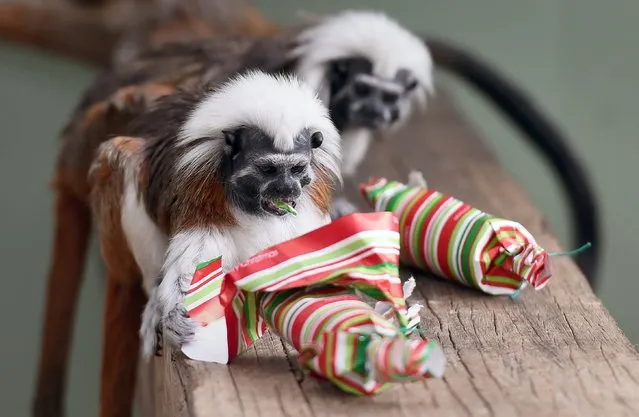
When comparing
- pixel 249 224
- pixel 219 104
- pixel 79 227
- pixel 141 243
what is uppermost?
pixel 219 104

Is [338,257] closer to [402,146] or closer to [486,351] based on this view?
[486,351]

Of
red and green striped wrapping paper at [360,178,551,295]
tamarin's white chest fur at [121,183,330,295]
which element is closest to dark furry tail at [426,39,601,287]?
red and green striped wrapping paper at [360,178,551,295]

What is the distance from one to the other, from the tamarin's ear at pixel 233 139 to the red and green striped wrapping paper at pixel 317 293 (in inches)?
8.6

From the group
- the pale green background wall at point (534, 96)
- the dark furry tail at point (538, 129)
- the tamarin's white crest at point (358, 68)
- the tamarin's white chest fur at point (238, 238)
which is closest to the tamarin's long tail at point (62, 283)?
the tamarin's white crest at point (358, 68)

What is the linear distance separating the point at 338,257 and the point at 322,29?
1.37 meters

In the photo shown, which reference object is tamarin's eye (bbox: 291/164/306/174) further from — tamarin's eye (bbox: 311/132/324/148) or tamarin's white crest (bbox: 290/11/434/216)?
tamarin's white crest (bbox: 290/11/434/216)

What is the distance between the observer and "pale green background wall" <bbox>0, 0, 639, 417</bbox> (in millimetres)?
4973

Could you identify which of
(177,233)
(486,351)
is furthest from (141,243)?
(486,351)

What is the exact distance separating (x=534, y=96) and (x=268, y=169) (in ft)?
11.5

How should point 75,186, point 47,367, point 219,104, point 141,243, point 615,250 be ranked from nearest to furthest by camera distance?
point 219,104, point 141,243, point 75,186, point 47,367, point 615,250

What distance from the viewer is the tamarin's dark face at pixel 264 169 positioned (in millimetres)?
1861

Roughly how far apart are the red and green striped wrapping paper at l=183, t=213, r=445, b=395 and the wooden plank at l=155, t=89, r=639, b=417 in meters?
0.04

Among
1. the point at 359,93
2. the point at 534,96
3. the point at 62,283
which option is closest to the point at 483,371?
the point at 359,93

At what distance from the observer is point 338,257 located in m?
1.73
